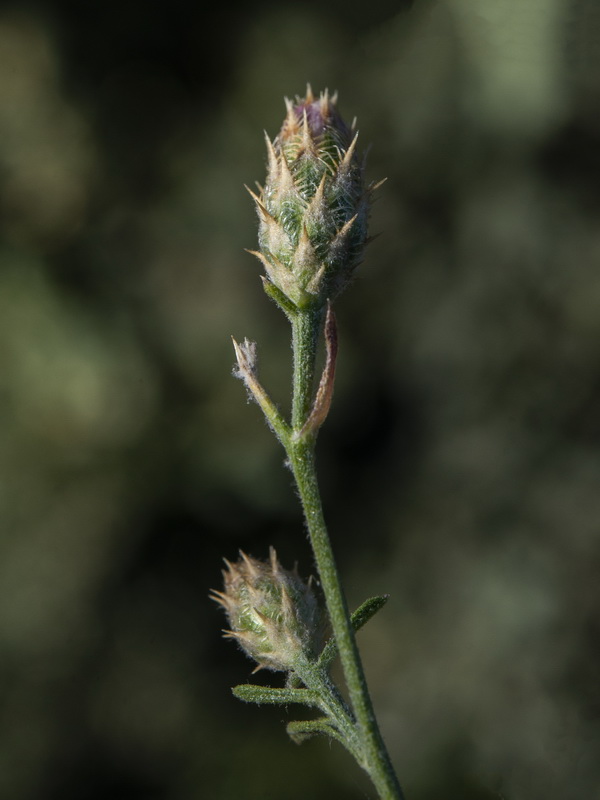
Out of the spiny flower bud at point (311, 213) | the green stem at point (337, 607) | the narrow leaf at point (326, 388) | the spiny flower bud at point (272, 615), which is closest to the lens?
the green stem at point (337, 607)

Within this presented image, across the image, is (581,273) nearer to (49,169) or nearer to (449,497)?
(449,497)

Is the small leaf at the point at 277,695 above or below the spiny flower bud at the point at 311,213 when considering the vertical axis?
below

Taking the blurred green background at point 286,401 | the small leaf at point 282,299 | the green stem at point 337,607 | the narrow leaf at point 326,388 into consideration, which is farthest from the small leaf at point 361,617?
the blurred green background at point 286,401

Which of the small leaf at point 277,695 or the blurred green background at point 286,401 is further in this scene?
the blurred green background at point 286,401

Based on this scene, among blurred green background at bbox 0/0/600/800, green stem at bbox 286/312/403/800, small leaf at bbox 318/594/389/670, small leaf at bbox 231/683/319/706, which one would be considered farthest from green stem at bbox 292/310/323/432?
blurred green background at bbox 0/0/600/800

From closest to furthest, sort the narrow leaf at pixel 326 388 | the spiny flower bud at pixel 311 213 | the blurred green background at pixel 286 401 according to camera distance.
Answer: the narrow leaf at pixel 326 388
the spiny flower bud at pixel 311 213
the blurred green background at pixel 286 401

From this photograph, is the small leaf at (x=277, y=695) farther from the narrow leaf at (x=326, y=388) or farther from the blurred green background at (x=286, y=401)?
the blurred green background at (x=286, y=401)

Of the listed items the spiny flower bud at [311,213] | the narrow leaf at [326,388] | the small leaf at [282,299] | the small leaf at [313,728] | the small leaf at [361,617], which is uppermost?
the spiny flower bud at [311,213]
